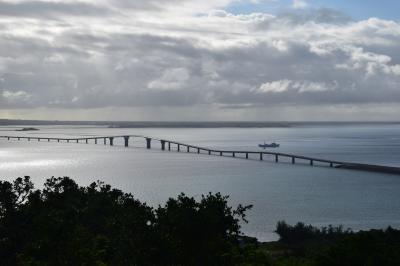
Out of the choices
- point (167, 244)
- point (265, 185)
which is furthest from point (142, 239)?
point (265, 185)

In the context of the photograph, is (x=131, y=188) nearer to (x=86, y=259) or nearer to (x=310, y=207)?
(x=310, y=207)

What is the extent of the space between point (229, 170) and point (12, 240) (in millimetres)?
131184

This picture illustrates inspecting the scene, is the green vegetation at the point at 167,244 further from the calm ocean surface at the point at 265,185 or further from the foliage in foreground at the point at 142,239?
the calm ocean surface at the point at 265,185

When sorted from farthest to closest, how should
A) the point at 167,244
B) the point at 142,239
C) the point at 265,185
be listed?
the point at 265,185 → the point at 142,239 → the point at 167,244

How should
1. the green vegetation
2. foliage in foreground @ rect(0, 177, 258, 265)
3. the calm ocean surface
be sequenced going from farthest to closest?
the calm ocean surface → the green vegetation → foliage in foreground @ rect(0, 177, 258, 265)

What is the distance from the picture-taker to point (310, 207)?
96.6 metres

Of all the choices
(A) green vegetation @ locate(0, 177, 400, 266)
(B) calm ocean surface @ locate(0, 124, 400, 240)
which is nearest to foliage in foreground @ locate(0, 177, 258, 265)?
(A) green vegetation @ locate(0, 177, 400, 266)

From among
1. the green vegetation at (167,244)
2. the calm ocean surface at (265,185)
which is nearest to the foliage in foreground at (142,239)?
the green vegetation at (167,244)

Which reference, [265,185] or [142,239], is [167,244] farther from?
[265,185]

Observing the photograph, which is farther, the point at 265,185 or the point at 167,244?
the point at 265,185

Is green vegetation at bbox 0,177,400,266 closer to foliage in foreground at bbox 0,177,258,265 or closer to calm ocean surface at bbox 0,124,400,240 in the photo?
foliage in foreground at bbox 0,177,258,265

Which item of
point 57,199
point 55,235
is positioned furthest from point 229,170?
point 55,235

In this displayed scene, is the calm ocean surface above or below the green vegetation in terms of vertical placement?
below

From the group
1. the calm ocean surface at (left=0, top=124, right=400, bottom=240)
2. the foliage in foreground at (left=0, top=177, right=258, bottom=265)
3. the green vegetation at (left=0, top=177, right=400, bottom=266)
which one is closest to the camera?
the foliage in foreground at (left=0, top=177, right=258, bottom=265)
